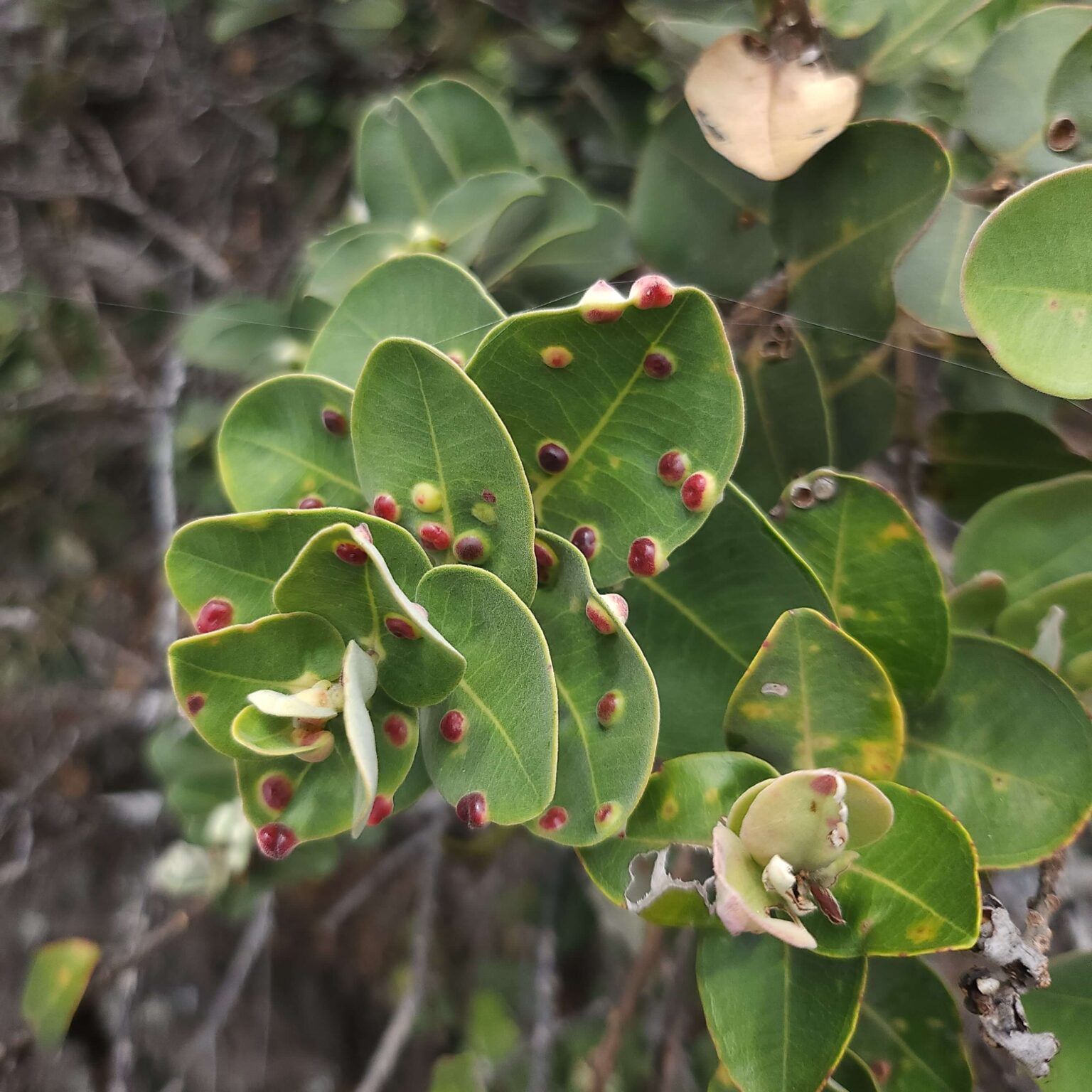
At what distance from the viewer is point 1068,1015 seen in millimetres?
625

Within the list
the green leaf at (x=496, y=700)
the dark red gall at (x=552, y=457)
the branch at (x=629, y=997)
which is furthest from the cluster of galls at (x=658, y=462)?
the branch at (x=629, y=997)

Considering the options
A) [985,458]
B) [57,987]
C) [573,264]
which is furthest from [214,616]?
[57,987]

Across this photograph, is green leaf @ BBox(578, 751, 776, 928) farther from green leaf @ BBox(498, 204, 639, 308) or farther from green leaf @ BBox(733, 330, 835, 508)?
green leaf @ BBox(498, 204, 639, 308)

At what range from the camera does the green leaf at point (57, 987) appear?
1.29 m

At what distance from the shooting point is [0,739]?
2023 mm

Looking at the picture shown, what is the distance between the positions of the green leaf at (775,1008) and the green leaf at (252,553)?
33 cm

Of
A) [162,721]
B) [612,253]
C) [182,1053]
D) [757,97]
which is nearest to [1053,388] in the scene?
[757,97]

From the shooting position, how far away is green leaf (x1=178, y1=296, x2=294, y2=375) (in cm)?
103

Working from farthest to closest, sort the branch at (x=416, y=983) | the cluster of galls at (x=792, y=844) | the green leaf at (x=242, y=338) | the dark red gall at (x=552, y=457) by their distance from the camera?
the branch at (x=416, y=983) → the green leaf at (x=242, y=338) → the dark red gall at (x=552, y=457) → the cluster of galls at (x=792, y=844)

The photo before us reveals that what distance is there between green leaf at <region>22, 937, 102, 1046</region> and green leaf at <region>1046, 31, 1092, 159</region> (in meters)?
1.67

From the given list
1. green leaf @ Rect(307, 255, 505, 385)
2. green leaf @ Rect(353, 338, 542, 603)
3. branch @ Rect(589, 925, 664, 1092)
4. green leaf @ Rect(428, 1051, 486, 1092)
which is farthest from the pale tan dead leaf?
green leaf @ Rect(428, 1051, 486, 1092)

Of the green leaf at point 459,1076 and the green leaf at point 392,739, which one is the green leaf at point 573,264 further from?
the green leaf at point 459,1076

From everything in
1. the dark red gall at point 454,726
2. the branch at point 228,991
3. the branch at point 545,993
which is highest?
the dark red gall at point 454,726

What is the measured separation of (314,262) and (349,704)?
670 mm
